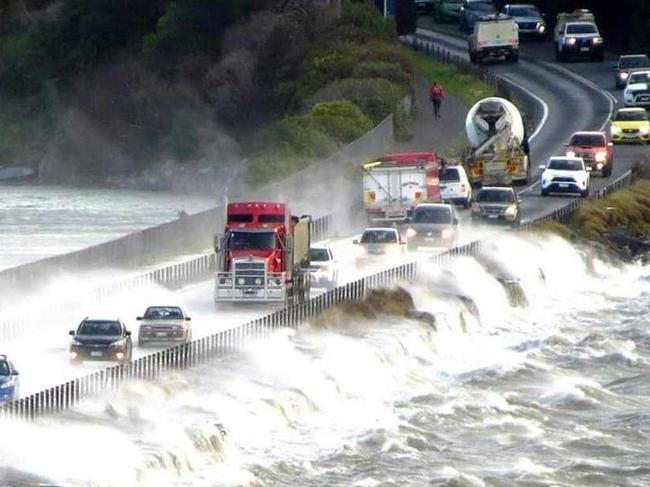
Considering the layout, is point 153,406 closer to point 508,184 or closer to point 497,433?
point 497,433

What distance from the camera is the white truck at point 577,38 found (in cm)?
11656

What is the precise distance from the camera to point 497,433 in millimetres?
52062

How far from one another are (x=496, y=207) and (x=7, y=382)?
3388 cm

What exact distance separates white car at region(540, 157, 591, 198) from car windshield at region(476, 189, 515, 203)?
22.1 feet

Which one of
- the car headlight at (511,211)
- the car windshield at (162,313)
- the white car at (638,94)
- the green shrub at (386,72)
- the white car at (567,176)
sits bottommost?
the car windshield at (162,313)

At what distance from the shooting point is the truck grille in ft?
189

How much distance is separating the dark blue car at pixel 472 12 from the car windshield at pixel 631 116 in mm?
31502

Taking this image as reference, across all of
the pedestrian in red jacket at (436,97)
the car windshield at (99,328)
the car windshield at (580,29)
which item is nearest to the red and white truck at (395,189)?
the car windshield at (99,328)

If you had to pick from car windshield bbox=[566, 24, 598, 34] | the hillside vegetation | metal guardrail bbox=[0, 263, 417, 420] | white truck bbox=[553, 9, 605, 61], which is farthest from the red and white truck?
car windshield bbox=[566, 24, 598, 34]

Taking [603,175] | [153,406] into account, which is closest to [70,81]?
[603,175]

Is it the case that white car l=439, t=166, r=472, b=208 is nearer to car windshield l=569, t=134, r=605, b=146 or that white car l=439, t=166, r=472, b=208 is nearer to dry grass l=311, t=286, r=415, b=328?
car windshield l=569, t=134, r=605, b=146

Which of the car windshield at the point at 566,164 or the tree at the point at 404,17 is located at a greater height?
the tree at the point at 404,17

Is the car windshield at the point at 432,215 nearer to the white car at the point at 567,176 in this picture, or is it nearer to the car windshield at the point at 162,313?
the white car at the point at 567,176

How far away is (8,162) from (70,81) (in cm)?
958
